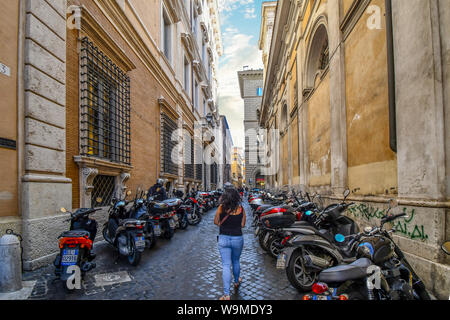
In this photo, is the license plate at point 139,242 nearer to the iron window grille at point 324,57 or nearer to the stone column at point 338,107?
the stone column at point 338,107

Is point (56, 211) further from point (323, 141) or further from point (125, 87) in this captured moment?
point (323, 141)

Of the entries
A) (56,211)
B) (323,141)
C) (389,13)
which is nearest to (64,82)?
(56,211)

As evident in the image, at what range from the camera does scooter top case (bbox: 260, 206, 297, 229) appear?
5242 millimetres

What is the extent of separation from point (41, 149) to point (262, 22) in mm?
35821

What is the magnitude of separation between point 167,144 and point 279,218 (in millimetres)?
9654

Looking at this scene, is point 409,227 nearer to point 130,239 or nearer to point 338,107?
→ point 338,107

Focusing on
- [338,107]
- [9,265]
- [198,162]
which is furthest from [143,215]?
[198,162]

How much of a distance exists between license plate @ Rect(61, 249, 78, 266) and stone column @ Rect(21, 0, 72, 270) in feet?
3.43

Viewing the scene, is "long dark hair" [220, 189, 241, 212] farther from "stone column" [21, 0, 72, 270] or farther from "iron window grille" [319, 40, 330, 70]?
"iron window grille" [319, 40, 330, 70]

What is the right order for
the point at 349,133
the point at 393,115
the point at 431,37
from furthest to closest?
the point at 349,133 < the point at 393,115 < the point at 431,37

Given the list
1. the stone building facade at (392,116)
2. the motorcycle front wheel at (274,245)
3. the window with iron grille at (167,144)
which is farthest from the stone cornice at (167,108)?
the motorcycle front wheel at (274,245)

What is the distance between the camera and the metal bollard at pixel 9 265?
372 centimetres

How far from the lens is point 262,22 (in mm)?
35969

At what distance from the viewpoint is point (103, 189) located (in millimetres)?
7645
